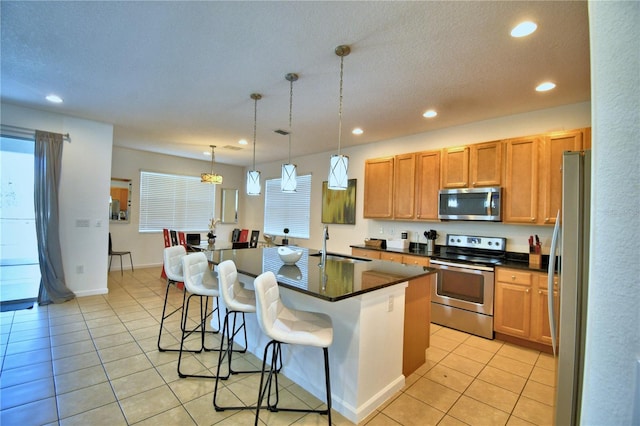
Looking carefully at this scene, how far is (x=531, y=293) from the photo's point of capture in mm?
3088

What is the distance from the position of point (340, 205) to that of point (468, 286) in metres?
2.81

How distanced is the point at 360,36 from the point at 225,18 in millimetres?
969

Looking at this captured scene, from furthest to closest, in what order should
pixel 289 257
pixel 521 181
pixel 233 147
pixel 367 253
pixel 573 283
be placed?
pixel 233 147 → pixel 367 253 → pixel 521 181 → pixel 289 257 → pixel 573 283

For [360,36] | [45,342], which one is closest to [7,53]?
[45,342]

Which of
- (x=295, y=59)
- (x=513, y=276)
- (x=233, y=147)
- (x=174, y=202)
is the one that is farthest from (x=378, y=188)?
(x=174, y=202)

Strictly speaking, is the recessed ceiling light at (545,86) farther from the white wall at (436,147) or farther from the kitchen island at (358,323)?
the kitchen island at (358,323)

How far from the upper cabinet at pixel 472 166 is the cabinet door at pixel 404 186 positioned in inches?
18.4

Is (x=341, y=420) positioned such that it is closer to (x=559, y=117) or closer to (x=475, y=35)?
(x=475, y=35)

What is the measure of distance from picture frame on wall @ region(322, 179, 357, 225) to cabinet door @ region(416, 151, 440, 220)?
1.43 m

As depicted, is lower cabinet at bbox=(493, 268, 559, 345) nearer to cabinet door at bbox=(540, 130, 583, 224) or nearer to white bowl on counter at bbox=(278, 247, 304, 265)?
cabinet door at bbox=(540, 130, 583, 224)

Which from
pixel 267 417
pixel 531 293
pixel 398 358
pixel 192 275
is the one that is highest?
pixel 192 275

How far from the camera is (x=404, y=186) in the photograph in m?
4.48

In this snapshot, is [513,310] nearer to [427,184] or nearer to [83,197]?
[427,184]

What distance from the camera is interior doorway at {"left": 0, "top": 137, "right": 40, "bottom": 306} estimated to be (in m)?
4.43
